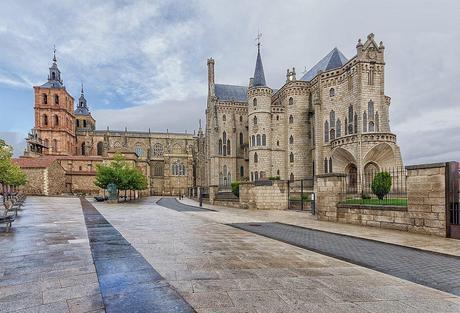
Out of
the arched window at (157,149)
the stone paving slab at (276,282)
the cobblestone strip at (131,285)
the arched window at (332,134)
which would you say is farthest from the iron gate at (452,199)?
the arched window at (157,149)

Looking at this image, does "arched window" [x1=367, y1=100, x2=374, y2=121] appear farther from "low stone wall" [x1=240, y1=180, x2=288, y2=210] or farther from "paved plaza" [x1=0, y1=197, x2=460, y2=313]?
"paved plaza" [x1=0, y1=197, x2=460, y2=313]

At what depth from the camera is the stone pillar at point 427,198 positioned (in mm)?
9195

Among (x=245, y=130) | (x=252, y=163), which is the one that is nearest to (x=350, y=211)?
(x=252, y=163)

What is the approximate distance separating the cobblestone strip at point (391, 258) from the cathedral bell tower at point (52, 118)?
237 ft

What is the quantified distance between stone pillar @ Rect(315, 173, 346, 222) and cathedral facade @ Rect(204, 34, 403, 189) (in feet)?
57.1

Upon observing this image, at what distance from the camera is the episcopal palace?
3441 centimetres

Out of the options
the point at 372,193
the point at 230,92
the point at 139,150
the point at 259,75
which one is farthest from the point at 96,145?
the point at 372,193

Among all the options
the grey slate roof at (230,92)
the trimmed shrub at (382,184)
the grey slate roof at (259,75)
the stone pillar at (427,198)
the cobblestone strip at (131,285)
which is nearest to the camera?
the cobblestone strip at (131,285)

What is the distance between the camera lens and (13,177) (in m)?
25.7

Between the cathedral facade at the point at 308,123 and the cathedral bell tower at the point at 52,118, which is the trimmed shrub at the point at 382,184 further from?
the cathedral bell tower at the point at 52,118

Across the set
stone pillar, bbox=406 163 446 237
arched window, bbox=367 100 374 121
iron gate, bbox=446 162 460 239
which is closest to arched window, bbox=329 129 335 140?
arched window, bbox=367 100 374 121

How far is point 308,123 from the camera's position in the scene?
1790 inches

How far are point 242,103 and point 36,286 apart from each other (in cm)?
5119

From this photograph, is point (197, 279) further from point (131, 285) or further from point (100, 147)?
point (100, 147)
